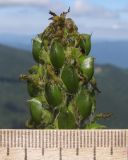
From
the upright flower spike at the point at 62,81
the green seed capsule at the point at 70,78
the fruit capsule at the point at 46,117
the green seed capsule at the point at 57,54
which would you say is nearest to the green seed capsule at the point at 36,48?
the upright flower spike at the point at 62,81

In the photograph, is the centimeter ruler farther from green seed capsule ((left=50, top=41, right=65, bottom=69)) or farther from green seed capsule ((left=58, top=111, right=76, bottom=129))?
green seed capsule ((left=50, top=41, right=65, bottom=69))

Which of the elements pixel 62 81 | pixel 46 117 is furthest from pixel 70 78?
pixel 46 117

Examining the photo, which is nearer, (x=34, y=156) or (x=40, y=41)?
(x=34, y=156)

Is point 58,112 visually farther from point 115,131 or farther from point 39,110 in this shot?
point 115,131

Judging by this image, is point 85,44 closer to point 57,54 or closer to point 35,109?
point 57,54

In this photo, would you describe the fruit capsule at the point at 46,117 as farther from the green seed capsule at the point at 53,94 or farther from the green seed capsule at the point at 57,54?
the green seed capsule at the point at 57,54

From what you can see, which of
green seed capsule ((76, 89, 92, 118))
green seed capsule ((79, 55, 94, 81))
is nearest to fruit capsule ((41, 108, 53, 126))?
green seed capsule ((76, 89, 92, 118))

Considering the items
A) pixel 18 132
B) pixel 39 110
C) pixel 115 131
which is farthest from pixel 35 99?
pixel 115 131
